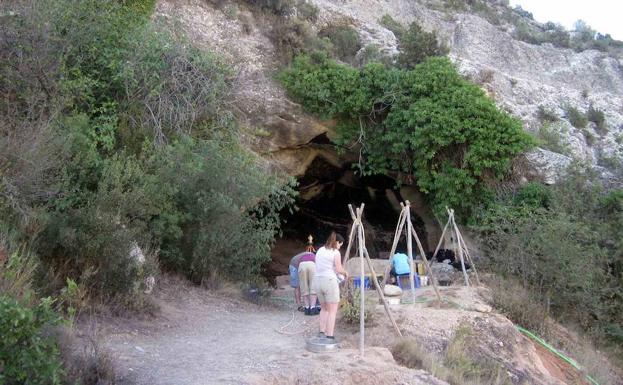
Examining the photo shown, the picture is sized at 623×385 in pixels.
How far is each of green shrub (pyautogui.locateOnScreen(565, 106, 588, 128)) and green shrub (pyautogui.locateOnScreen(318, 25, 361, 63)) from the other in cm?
770

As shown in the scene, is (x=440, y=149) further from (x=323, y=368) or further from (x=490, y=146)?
(x=323, y=368)

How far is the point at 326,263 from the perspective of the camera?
741cm

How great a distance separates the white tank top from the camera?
7.36m

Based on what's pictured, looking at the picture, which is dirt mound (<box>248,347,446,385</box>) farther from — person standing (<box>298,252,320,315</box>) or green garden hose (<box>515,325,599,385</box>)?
green garden hose (<box>515,325,599,385</box>)

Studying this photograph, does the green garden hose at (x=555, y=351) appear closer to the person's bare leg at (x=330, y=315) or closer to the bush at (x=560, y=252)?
the bush at (x=560, y=252)

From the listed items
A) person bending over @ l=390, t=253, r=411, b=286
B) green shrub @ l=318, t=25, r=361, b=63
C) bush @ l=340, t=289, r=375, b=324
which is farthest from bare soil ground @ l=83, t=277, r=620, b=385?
green shrub @ l=318, t=25, r=361, b=63

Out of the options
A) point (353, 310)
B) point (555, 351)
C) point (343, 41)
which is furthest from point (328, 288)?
point (343, 41)

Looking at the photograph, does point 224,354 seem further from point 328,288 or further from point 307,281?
point 307,281

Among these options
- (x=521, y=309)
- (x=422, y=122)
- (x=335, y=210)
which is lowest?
(x=521, y=309)

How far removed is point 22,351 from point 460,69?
59.1 feet

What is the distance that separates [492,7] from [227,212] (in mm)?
28183

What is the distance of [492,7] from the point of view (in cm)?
3434

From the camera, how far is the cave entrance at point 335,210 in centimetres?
2005

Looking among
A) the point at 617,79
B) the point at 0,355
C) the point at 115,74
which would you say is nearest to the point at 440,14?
the point at 617,79
